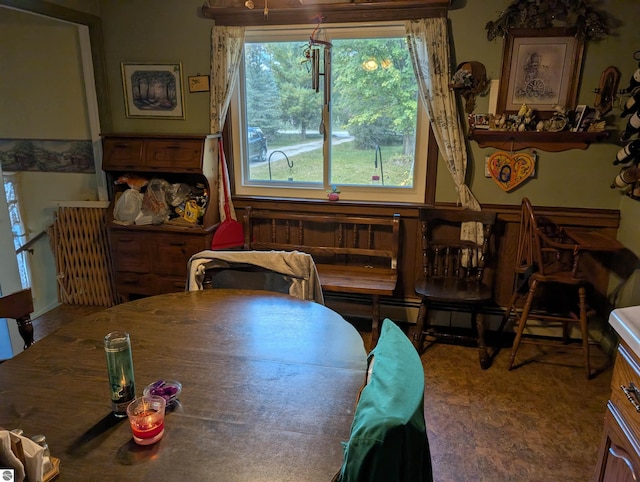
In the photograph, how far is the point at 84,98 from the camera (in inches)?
136

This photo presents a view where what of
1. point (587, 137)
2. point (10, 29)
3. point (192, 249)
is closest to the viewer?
point (587, 137)

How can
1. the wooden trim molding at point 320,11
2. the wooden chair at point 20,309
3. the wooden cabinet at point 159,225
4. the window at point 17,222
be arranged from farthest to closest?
the window at point 17,222
the wooden cabinet at point 159,225
the wooden trim molding at point 320,11
the wooden chair at point 20,309

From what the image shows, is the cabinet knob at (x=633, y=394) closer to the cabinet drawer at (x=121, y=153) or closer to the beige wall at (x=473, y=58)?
the beige wall at (x=473, y=58)

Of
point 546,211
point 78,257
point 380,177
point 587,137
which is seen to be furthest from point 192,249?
point 587,137

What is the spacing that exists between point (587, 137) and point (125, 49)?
312 centimetres

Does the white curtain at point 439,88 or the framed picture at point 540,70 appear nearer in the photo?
the framed picture at point 540,70

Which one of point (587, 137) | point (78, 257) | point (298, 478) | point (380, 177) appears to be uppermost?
point (587, 137)

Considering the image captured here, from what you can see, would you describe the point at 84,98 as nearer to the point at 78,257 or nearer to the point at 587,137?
the point at 78,257

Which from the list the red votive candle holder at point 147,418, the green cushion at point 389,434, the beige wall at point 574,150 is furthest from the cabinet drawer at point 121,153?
the green cushion at point 389,434

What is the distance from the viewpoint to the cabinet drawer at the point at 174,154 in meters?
3.05

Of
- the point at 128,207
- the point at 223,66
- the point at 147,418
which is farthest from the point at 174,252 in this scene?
the point at 147,418

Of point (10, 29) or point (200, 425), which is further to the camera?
point (10, 29)

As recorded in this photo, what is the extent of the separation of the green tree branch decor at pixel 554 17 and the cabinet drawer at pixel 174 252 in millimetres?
2305

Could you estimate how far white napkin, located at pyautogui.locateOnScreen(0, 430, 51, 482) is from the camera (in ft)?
2.83
